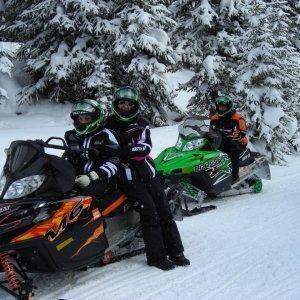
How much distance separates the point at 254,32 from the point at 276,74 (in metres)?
1.31

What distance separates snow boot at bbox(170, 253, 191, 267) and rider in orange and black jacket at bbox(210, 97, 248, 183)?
3.71 metres

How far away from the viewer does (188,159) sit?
24.6ft

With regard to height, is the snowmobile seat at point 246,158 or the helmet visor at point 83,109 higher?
the helmet visor at point 83,109

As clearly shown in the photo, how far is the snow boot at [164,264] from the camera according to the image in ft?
16.0

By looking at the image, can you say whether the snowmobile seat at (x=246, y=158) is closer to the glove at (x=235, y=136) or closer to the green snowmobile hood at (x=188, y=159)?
the glove at (x=235, y=136)

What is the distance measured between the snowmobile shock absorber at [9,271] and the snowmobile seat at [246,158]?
19.0ft

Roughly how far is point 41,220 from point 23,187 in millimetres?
306

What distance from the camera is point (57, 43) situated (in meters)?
14.9

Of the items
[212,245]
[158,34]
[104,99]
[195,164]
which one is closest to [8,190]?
[212,245]

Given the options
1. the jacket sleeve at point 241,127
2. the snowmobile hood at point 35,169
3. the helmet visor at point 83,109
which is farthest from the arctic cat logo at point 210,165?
the snowmobile hood at point 35,169

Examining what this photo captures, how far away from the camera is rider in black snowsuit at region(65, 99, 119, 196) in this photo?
15.4 feet

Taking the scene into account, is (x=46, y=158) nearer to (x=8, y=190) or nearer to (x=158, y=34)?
(x=8, y=190)

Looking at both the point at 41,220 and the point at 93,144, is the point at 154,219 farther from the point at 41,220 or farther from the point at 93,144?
the point at 41,220

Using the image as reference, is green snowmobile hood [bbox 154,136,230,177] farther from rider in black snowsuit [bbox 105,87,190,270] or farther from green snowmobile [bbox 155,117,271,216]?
rider in black snowsuit [bbox 105,87,190,270]
